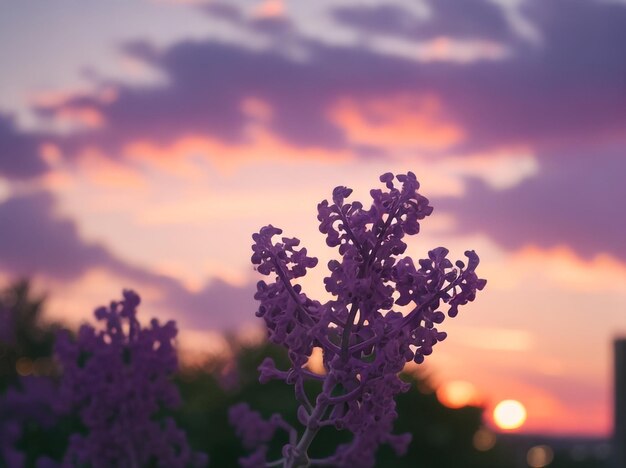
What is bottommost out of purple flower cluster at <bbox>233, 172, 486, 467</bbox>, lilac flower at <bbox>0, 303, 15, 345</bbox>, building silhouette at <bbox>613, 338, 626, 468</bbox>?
purple flower cluster at <bbox>233, 172, 486, 467</bbox>

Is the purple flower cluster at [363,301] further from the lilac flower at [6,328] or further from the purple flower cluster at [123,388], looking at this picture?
the lilac flower at [6,328]

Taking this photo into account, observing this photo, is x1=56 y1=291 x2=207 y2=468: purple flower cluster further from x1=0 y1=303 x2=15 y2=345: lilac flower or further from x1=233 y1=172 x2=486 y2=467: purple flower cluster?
x1=0 y1=303 x2=15 y2=345: lilac flower

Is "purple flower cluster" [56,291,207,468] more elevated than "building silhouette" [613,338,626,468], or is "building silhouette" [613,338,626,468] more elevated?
"building silhouette" [613,338,626,468]

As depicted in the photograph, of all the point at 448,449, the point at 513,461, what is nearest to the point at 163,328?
the point at 448,449

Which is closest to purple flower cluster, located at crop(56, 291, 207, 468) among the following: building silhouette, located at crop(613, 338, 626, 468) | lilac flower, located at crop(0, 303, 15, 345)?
lilac flower, located at crop(0, 303, 15, 345)

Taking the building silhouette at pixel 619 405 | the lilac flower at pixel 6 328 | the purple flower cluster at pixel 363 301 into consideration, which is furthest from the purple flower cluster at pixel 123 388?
the building silhouette at pixel 619 405

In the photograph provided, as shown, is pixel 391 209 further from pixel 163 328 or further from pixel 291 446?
pixel 163 328

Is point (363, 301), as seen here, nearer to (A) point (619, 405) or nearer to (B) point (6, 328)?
(B) point (6, 328)

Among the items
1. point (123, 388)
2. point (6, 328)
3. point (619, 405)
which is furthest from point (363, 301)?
point (619, 405)
